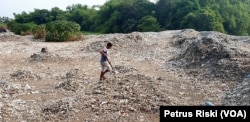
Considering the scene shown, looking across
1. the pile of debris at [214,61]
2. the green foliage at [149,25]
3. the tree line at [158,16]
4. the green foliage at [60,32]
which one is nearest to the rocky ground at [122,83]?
the pile of debris at [214,61]

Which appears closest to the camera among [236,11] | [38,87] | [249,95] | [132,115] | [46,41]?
[132,115]

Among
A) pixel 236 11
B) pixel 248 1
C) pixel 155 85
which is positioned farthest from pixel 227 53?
pixel 248 1

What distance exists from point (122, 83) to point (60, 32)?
563 inches

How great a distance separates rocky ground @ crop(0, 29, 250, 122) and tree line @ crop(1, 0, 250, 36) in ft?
74.3

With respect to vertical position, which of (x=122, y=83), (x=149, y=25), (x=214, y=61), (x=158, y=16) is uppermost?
(x=158, y=16)

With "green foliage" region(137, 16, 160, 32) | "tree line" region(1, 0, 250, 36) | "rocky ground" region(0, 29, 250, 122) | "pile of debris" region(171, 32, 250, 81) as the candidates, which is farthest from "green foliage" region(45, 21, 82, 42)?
"green foliage" region(137, 16, 160, 32)

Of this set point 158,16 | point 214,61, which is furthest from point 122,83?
point 158,16

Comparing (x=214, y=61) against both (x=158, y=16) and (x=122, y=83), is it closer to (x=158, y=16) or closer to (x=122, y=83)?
(x=122, y=83)

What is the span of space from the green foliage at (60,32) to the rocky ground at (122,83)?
503 cm

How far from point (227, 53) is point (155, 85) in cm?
446

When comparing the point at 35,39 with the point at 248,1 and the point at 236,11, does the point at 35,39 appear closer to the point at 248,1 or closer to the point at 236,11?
the point at 236,11

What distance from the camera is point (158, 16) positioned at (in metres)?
50.1

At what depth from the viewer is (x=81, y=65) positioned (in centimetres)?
1688

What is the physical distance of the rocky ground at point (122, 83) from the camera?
33.1 ft
